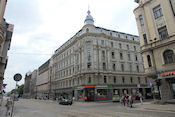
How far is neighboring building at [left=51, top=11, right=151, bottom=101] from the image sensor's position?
3500 cm

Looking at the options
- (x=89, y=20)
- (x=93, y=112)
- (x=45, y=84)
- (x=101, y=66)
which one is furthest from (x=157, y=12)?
(x=45, y=84)

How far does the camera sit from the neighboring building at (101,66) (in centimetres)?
3500

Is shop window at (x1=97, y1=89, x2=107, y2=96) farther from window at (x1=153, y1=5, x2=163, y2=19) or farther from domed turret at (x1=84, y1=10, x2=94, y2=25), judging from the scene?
window at (x1=153, y1=5, x2=163, y2=19)

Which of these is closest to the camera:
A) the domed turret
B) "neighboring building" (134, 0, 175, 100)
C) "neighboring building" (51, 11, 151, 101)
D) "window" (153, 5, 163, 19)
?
"neighboring building" (134, 0, 175, 100)

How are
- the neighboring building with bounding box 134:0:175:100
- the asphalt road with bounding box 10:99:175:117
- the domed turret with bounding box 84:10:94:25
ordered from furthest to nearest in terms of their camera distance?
the domed turret with bounding box 84:10:94:25
the neighboring building with bounding box 134:0:175:100
the asphalt road with bounding box 10:99:175:117

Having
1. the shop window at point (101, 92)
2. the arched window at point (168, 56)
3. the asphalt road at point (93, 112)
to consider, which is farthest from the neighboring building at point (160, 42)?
the shop window at point (101, 92)

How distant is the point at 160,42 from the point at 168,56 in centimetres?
251

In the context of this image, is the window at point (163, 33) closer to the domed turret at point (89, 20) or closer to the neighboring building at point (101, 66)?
the neighboring building at point (101, 66)

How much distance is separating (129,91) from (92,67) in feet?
46.6

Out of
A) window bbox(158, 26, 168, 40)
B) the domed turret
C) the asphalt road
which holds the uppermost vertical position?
the domed turret

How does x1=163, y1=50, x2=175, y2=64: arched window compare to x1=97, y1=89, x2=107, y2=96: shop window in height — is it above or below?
above

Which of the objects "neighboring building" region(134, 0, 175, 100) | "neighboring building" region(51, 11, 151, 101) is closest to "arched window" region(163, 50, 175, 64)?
"neighboring building" region(134, 0, 175, 100)

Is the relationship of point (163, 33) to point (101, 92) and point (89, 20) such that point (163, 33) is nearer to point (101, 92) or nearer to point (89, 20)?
point (101, 92)

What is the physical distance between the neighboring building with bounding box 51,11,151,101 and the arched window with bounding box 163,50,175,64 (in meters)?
14.8
